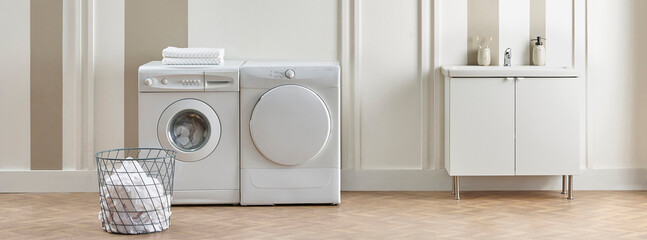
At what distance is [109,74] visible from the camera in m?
5.27

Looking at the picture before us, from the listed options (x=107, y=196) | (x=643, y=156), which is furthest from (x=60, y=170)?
(x=643, y=156)

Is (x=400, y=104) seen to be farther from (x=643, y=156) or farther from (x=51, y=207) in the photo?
(x=51, y=207)

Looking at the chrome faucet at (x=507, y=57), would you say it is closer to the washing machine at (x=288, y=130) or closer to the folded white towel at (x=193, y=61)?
the washing machine at (x=288, y=130)

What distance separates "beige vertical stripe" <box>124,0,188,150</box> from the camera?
17.2 feet

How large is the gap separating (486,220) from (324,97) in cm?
107

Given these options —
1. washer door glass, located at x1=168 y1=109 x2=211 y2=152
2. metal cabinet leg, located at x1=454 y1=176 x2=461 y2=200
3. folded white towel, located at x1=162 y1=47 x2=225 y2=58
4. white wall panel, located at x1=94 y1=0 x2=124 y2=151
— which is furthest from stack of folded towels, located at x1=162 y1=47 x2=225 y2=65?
metal cabinet leg, located at x1=454 y1=176 x2=461 y2=200

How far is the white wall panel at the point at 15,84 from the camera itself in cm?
521

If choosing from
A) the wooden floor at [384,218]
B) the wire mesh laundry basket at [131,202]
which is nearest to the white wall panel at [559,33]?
the wooden floor at [384,218]

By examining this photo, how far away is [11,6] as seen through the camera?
5.21m

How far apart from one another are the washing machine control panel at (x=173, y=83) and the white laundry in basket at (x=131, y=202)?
0.70 m

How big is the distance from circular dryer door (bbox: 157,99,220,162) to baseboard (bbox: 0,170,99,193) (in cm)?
81

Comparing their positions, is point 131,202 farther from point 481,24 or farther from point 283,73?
point 481,24

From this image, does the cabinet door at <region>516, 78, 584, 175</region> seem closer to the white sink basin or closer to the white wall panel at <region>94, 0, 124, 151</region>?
the white sink basin

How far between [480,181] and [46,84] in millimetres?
2654
